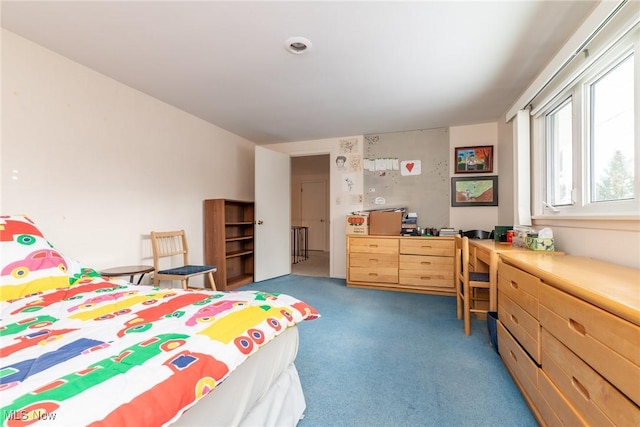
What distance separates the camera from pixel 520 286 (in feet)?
5.03

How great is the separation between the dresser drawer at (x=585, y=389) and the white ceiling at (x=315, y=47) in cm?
181

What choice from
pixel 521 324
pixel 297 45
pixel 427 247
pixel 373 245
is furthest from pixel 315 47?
pixel 427 247

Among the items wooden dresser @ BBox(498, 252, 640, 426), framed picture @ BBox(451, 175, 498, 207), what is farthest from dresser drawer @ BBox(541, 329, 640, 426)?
framed picture @ BBox(451, 175, 498, 207)

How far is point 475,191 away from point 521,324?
2588 mm

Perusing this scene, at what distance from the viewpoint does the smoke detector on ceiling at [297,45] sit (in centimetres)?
191

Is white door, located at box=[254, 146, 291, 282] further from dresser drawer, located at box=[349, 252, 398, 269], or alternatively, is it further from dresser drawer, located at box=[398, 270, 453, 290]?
dresser drawer, located at box=[398, 270, 453, 290]

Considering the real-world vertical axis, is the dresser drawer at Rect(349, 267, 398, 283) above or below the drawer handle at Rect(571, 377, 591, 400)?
below

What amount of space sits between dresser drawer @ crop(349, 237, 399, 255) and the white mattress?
249 centimetres

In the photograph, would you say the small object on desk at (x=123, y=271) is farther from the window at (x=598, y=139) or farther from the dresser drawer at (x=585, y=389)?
the window at (x=598, y=139)

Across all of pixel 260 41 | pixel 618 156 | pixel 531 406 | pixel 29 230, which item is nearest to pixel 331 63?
pixel 260 41

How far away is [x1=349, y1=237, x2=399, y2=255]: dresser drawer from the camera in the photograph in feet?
12.0

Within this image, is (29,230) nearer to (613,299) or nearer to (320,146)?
(613,299)

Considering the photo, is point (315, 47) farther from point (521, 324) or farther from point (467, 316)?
point (467, 316)

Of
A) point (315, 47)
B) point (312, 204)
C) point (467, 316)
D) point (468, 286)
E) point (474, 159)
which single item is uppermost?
point (315, 47)
